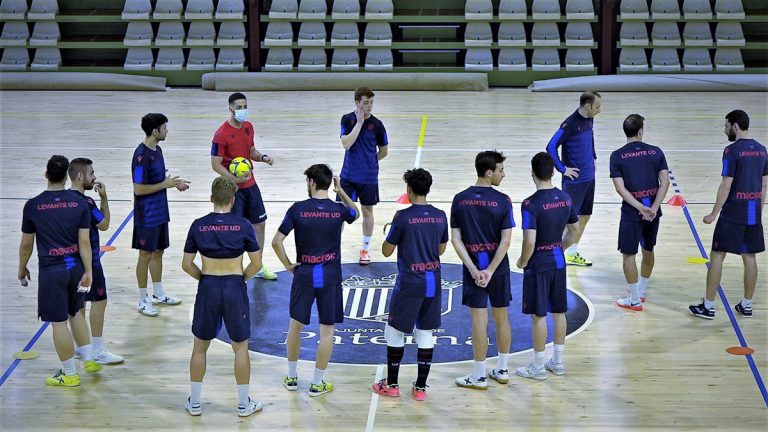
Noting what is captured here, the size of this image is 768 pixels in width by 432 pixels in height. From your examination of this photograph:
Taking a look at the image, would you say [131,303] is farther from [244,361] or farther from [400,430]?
[400,430]

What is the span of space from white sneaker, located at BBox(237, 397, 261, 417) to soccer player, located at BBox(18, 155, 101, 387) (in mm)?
1345

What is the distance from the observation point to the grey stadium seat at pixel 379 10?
70.7 ft

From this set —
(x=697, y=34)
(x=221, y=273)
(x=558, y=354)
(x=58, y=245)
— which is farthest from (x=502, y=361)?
(x=697, y=34)

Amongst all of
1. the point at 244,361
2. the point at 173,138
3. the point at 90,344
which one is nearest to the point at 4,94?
the point at 173,138

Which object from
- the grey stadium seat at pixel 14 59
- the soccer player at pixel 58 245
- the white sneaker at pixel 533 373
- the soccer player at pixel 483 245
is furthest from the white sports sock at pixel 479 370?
the grey stadium seat at pixel 14 59

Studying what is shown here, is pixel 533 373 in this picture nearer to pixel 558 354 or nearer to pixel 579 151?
pixel 558 354

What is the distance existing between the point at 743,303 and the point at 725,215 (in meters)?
0.78

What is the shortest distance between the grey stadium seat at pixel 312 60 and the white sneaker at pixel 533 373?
1433 centimetres

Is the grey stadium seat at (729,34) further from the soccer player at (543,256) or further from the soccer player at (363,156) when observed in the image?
the soccer player at (543,256)

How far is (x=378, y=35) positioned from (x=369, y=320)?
13.4 m

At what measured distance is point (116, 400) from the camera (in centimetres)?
735

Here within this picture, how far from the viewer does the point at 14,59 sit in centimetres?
2169

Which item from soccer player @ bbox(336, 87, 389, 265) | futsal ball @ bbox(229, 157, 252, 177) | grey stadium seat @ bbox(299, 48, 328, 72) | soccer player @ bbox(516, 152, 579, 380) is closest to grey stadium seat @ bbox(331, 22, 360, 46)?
grey stadium seat @ bbox(299, 48, 328, 72)

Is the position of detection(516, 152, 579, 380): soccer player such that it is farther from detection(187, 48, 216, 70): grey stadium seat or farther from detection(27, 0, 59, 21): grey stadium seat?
detection(27, 0, 59, 21): grey stadium seat
